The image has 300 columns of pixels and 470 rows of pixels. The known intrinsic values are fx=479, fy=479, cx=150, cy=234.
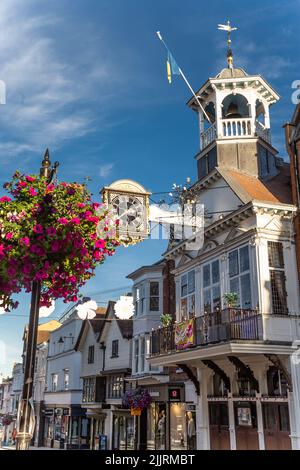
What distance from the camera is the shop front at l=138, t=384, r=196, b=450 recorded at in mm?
20578

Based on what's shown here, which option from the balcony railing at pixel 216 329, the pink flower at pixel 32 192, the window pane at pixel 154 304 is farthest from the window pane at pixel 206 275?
the pink flower at pixel 32 192

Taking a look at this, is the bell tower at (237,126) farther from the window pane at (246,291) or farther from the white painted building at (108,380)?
the white painted building at (108,380)

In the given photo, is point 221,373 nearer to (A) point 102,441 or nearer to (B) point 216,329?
(B) point 216,329

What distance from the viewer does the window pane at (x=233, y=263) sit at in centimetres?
1698

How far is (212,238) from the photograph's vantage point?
1866 centimetres

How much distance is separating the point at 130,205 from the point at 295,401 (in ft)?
24.7

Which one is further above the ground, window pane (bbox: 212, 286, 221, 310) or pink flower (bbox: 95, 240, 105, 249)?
window pane (bbox: 212, 286, 221, 310)

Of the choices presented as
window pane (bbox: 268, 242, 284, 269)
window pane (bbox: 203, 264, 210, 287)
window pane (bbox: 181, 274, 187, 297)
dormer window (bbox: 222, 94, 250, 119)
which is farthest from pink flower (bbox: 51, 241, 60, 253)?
dormer window (bbox: 222, 94, 250, 119)

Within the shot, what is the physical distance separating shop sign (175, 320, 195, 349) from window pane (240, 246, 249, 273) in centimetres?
258

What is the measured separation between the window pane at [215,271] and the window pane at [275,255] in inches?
101

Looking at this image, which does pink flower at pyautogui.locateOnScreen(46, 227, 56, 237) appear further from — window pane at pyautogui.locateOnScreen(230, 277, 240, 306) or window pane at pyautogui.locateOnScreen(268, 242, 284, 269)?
window pane at pyautogui.locateOnScreen(230, 277, 240, 306)

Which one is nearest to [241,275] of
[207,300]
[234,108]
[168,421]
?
[207,300]

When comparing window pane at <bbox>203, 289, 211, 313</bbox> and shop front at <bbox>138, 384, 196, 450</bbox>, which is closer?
window pane at <bbox>203, 289, 211, 313</bbox>

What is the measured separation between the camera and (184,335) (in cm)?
1722
